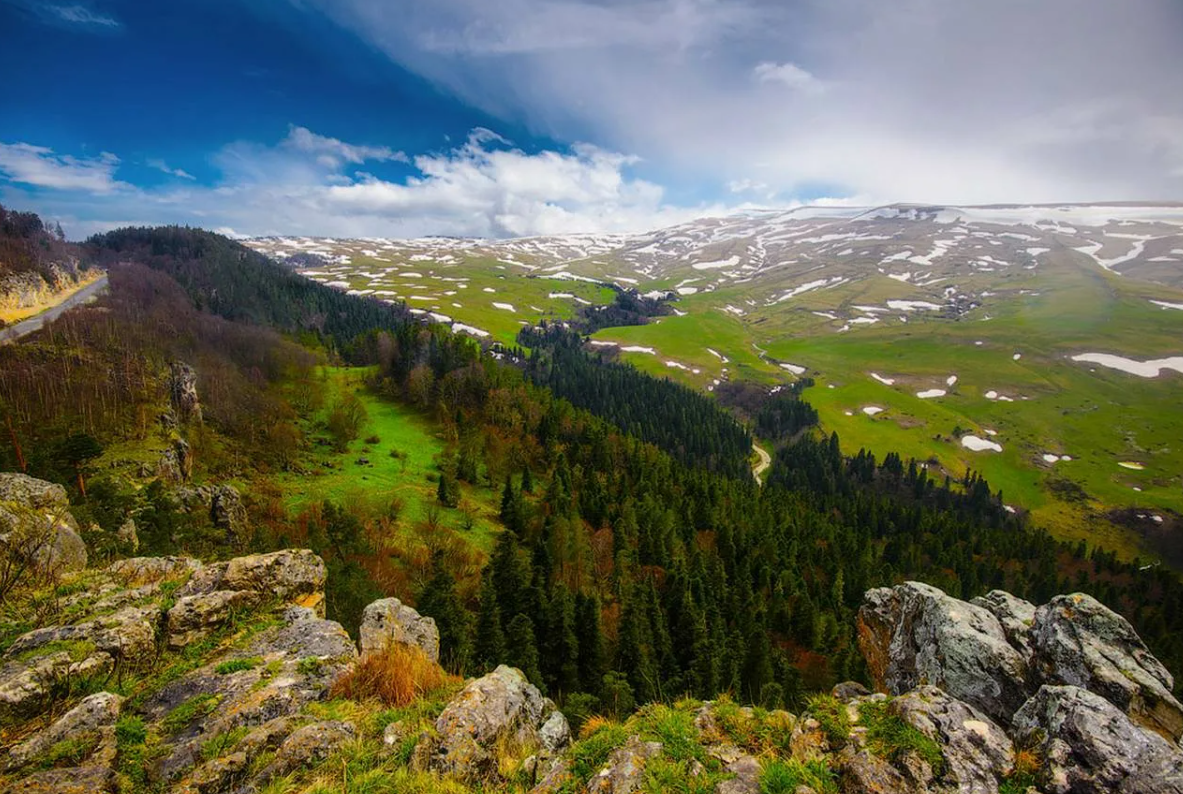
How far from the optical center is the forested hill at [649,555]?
42438mm

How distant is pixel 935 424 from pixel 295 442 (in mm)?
203689

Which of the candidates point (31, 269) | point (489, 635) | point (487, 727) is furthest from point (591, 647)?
point (31, 269)

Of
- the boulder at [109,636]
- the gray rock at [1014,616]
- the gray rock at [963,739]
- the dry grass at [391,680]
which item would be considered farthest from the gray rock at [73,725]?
the gray rock at [1014,616]

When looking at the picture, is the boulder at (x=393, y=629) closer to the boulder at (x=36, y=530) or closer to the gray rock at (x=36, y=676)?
the gray rock at (x=36, y=676)

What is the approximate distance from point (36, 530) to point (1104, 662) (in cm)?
3198

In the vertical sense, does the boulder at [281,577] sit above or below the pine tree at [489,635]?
above

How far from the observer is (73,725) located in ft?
28.6

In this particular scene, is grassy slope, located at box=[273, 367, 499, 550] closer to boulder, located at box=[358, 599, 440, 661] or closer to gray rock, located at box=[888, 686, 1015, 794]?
boulder, located at box=[358, 599, 440, 661]

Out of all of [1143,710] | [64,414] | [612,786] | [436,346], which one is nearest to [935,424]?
[436,346]

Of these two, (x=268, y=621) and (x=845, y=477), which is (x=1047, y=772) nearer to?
(x=268, y=621)

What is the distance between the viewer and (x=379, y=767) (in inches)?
336

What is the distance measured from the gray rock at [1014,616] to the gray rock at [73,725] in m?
24.0

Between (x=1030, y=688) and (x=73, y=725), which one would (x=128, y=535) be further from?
(x=1030, y=688)

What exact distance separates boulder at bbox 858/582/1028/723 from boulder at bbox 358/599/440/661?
1680cm
